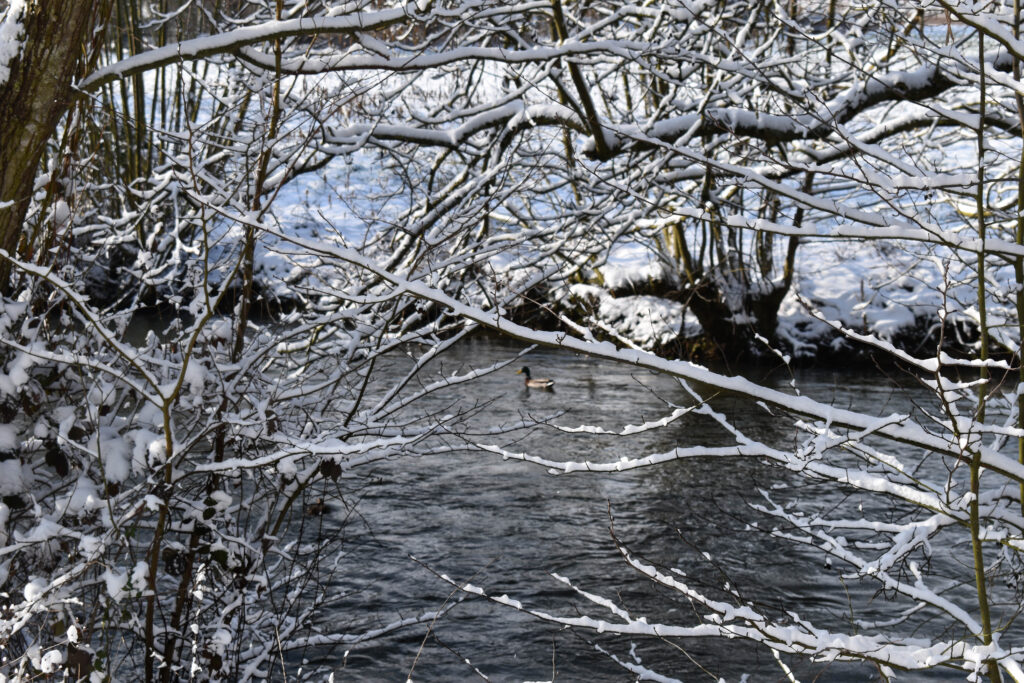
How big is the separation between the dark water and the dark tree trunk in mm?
1772

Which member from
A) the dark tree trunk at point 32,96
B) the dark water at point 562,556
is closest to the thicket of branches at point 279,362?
the dark tree trunk at point 32,96

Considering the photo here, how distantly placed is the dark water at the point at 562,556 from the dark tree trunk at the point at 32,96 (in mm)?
1772

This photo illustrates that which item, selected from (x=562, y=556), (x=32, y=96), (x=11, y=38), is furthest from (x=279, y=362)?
(x=562, y=556)

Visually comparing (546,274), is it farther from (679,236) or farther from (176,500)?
(679,236)

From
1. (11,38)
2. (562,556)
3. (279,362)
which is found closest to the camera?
(11,38)

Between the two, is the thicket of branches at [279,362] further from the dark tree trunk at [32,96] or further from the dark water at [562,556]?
the dark water at [562,556]

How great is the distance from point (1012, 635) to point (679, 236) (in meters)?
9.30

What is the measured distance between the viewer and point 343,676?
5.42 m

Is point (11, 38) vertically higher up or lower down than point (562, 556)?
higher up

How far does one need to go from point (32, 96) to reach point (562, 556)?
508cm

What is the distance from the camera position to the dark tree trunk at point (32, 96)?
11.0 feet

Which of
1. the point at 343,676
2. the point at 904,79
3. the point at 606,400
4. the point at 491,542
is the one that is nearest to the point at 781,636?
the point at 343,676

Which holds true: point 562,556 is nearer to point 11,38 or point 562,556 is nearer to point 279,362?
point 279,362

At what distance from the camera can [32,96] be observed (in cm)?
338
